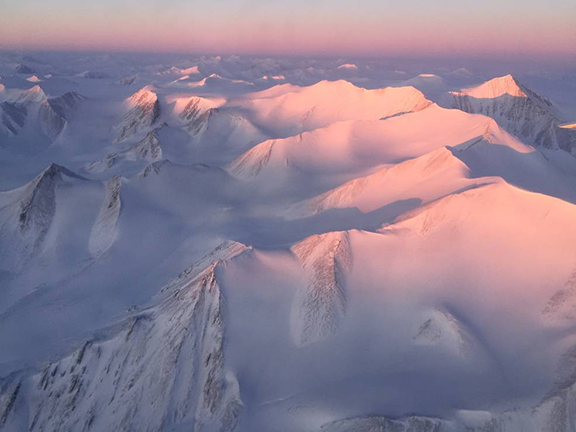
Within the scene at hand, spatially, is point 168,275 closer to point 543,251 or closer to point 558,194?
point 543,251

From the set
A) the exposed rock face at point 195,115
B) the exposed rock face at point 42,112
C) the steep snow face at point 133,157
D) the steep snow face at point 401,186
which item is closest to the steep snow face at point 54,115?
the exposed rock face at point 42,112

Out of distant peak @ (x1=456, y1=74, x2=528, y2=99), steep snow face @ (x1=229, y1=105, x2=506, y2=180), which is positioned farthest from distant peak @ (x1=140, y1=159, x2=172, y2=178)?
distant peak @ (x1=456, y1=74, x2=528, y2=99)

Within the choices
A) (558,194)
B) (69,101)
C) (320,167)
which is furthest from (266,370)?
(69,101)

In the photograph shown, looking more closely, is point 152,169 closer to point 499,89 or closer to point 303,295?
point 303,295

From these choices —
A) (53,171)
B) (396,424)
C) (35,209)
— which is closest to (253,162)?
(53,171)

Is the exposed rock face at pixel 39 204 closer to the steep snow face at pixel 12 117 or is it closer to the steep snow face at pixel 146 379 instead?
the steep snow face at pixel 146 379

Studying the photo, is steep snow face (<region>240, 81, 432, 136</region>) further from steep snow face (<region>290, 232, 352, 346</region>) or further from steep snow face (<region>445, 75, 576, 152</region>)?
steep snow face (<region>290, 232, 352, 346</region>)
